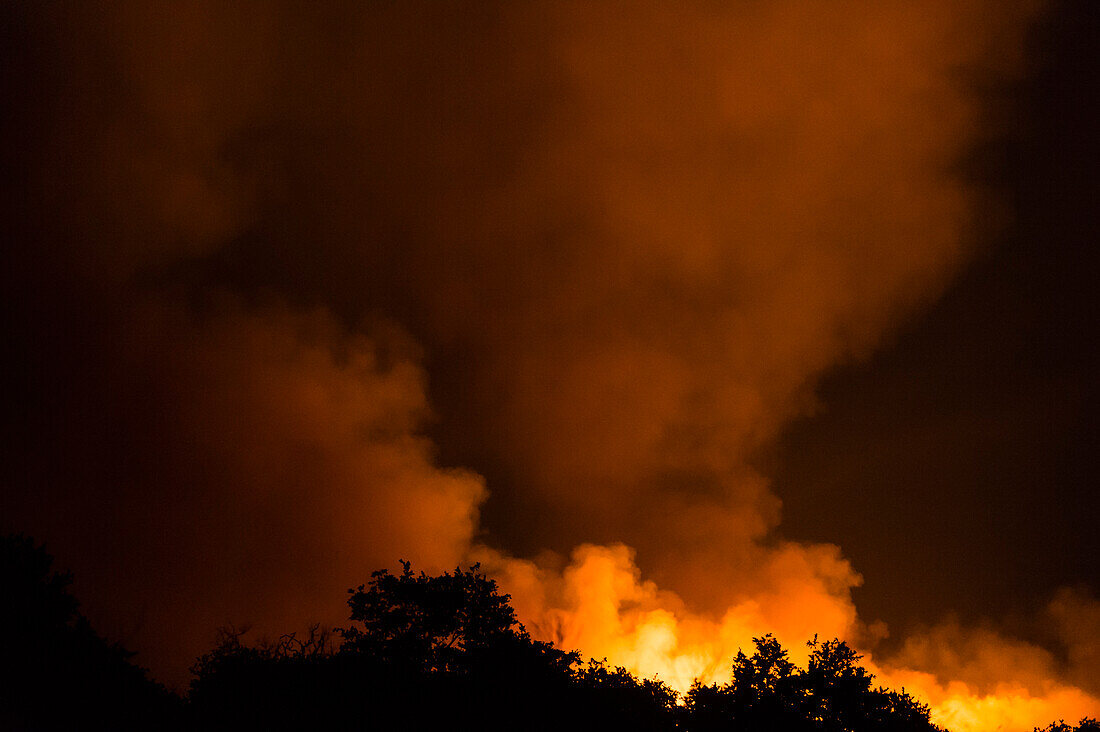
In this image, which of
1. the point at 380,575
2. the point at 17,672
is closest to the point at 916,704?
the point at 380,575

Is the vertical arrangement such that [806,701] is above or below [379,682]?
above

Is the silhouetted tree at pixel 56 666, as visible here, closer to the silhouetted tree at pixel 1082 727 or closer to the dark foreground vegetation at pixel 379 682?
the dark foreground vegetation at pixel 379 682

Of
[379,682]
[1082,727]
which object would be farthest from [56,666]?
[1082,727]

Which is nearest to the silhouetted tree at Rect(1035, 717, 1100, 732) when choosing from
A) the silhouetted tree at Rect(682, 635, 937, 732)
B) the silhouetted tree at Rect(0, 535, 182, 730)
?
the silhouetted tree at Rect(682, 635, 937, 732)

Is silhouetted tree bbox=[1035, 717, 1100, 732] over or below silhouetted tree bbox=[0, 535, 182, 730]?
over

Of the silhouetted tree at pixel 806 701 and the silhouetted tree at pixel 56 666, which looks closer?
the silhouetted tree at pixel 56 666

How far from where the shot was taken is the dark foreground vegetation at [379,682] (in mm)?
28875

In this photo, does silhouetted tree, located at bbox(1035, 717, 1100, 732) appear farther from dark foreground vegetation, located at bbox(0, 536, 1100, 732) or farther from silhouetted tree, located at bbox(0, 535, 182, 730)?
silhouetted tree, located at bbox(0, 535, 182, 730)

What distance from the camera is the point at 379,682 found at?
30328 millimetres

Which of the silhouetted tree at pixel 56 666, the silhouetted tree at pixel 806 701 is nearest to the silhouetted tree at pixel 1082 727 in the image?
the silhouetted tree at pixel 806 701

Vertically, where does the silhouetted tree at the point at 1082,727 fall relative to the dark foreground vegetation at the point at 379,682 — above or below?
above

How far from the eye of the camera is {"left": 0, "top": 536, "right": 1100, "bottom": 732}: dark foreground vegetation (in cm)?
2888

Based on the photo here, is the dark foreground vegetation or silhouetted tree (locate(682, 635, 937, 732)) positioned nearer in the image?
the dark foreground vegetation

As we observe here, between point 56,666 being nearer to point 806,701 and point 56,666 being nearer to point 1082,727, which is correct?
point 806,701
